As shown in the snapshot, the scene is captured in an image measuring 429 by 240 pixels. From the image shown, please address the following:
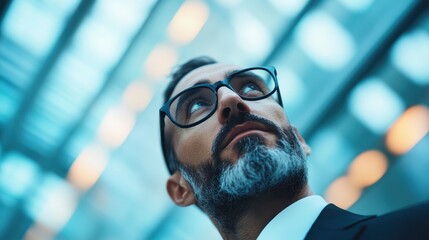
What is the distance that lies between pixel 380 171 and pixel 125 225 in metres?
3.31

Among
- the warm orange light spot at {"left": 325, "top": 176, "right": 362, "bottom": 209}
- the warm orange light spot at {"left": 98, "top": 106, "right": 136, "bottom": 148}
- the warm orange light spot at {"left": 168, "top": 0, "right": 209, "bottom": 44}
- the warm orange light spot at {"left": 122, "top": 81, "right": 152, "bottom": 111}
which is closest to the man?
the warm orange light spot at {"left": 168, "top": 0, "right": 209, "bottom": 44}

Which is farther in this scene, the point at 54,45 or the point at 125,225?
the point at 125,225

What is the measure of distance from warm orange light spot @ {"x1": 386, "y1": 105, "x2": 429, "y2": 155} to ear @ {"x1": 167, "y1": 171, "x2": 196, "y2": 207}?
3.19 m

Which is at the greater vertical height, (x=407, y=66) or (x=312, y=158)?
(x=407, y=66)

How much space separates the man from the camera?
1.17 meters

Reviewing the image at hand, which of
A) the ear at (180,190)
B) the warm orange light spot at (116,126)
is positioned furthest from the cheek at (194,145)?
the warm orange light spot at (116,126)

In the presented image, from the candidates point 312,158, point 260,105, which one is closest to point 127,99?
point 312,158

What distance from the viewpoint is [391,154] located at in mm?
4355

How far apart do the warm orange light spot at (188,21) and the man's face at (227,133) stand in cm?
234

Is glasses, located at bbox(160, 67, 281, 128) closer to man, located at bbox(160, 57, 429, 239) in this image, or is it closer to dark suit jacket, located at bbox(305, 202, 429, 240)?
man, located at bbox(160, 57, 429, 239)

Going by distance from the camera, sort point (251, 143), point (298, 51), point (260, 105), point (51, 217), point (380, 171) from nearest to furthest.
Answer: point (251, 143), point (260, 105), point (298, 51), point (380, 171), point (51, 217)

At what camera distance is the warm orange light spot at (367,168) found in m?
4.39

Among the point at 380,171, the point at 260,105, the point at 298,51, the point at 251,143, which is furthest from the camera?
the point at 380,171

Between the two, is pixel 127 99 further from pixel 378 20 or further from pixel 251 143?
pixel 251 143
